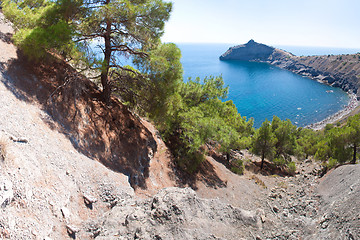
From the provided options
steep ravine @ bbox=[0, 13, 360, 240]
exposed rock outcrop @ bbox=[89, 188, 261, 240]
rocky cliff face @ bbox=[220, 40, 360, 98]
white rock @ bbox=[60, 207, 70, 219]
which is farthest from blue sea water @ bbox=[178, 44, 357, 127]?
white rock @ bbox=[60, 207, 70, 219]

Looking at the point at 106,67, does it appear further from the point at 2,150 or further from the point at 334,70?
the point at 334,70

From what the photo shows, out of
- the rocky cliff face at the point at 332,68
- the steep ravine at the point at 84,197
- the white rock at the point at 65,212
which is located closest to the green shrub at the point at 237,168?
the steep ravine at the point at 84,197

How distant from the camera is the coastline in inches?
2778

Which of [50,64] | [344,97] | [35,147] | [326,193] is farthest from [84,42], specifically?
[344,97]

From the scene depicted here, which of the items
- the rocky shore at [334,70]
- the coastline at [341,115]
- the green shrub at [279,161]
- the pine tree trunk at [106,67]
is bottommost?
the green shrub at [279,161]

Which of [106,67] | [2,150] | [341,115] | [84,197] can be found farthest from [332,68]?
[2,150]

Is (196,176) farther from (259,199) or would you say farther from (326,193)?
(326,193)

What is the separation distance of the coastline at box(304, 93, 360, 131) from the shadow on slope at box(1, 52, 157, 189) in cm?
7151

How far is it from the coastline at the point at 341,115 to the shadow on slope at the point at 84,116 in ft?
235

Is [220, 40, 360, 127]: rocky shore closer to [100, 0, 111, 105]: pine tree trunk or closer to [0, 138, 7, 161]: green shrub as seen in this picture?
[100, 0, 111, 105]: pine tree trunk

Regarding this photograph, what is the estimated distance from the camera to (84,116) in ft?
42.7

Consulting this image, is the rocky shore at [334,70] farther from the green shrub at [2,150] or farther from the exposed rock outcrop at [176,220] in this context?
the green shrub at [2,150]

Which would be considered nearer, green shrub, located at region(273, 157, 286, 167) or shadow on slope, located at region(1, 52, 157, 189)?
shadow on slope, located at region(1, 52, 157, 189)

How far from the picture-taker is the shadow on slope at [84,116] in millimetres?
11367
